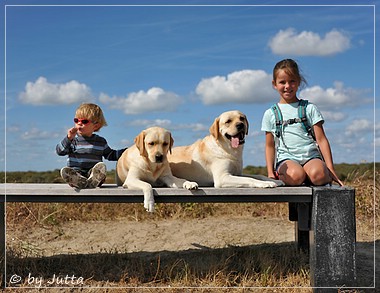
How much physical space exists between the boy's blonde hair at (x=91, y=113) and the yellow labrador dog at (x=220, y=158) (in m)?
1.04

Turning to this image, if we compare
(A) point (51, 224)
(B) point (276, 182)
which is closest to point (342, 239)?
(B) point (276, 182)

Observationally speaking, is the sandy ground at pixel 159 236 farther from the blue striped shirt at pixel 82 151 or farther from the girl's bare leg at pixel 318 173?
the girl's bare leg at pixel 318 173

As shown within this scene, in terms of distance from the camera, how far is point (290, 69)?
5.87 m

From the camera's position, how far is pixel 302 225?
5215 millimetres

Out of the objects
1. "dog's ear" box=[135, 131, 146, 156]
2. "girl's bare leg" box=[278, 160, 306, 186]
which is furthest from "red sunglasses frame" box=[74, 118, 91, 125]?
"girl's bare leg" box=[278, 160, 306, 186]

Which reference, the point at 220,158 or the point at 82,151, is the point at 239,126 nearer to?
the point at 220,158

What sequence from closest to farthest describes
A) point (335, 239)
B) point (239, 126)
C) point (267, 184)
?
1. point (335, 239)
2. point (267, 184)
3. point (239, 126)

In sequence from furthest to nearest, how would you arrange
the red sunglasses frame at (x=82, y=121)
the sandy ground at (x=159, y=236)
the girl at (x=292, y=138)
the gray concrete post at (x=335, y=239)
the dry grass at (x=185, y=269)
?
the sandy ground at (x=159, y=236), the red sunglasses frame at (x=82, y=121), the girl at (x=292, y=138), the dry grass at (x=185, y=269), the gray concrete post at (x=335, y=239)

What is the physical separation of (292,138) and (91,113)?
2493mm

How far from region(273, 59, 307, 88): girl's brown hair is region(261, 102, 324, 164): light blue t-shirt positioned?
1.14ft

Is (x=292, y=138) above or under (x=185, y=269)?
above

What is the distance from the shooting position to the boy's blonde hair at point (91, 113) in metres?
5.94

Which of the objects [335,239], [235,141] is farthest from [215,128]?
[335,239]

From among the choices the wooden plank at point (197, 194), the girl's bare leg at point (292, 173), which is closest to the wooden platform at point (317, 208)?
the wooden plank at point (197, 194)
